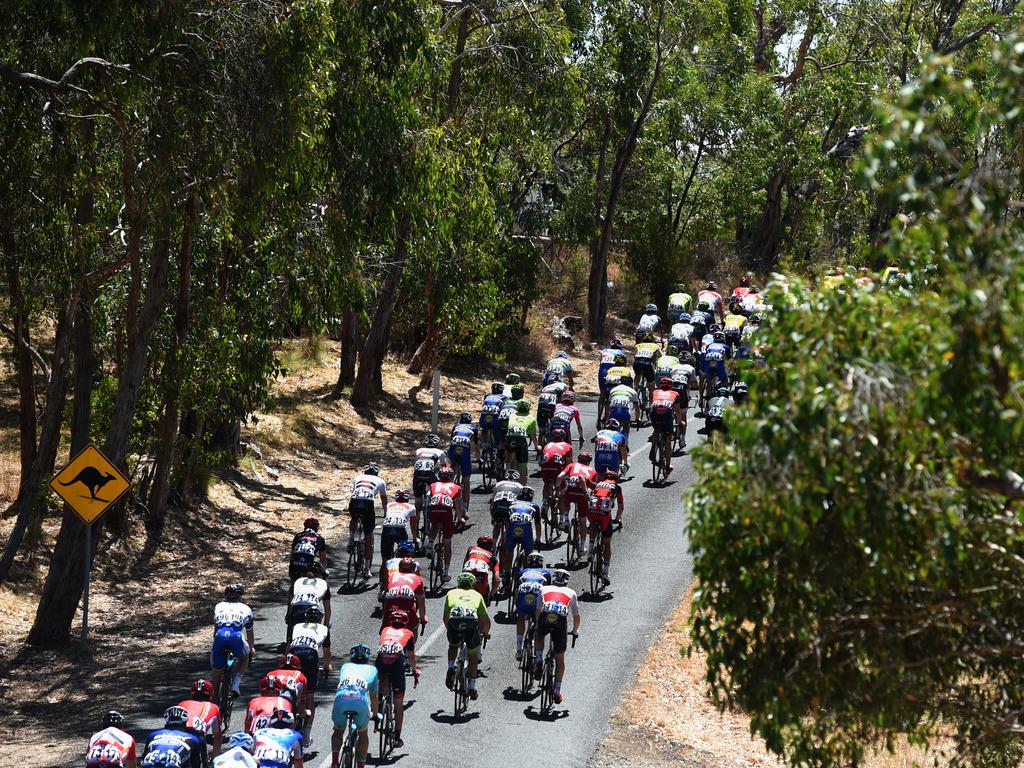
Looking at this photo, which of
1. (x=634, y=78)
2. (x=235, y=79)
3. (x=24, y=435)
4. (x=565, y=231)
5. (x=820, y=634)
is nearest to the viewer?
Answer: (x=820, y=634)

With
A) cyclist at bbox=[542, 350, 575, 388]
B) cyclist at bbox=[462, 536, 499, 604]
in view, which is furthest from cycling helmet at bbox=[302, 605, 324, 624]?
cyclist at bbox=[542, 350, 575, 388]

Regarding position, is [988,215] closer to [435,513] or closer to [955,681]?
[955,681]

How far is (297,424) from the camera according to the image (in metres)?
29.9

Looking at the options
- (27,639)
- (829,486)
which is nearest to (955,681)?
(829,486)

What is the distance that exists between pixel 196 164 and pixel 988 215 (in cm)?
1118

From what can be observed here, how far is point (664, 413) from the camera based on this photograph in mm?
23719

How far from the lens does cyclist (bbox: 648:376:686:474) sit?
23750 millimetres

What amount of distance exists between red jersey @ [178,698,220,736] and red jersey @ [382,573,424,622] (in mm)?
3169

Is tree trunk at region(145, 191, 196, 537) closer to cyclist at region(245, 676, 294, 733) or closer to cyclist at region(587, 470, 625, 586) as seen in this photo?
cyclist at region(587, 470, 625, 586)

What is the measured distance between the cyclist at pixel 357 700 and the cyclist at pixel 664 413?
11.3 meters

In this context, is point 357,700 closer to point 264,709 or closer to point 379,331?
point 264,709

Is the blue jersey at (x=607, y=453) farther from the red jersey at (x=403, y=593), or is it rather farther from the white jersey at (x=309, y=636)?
the white jersey at (x=309, y=636)

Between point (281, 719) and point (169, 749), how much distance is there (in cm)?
106

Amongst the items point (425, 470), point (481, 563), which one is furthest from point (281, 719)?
point (425, 470)
